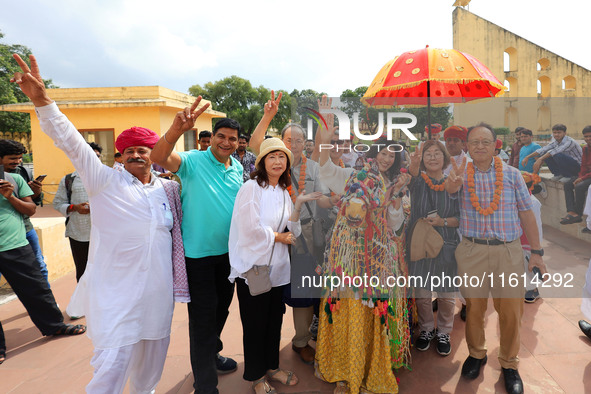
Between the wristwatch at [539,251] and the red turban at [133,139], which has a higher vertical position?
the red turban at [133,139]

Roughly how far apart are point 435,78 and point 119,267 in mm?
2831

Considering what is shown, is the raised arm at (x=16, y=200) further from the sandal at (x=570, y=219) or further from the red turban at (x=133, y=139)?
the sandal at (x=570, y=219)

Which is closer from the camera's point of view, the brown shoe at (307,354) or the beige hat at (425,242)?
the beige hat at (425,242)

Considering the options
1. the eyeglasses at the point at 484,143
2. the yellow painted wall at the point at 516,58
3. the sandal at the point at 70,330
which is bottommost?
the sandal at the point at 70,330

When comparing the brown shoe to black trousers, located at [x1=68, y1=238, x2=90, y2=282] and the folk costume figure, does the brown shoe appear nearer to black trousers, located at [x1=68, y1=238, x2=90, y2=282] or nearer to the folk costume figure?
the folk costume figure

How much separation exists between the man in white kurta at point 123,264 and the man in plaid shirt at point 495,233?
2.04 metres

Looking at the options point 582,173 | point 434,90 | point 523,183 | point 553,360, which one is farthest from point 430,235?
point 434,90

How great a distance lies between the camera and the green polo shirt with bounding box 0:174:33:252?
Result: 3033 mm

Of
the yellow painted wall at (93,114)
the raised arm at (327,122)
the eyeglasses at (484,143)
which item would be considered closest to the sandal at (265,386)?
the raised arm at (327,122)

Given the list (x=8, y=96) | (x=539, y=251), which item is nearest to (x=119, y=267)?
(x=539, y=251)

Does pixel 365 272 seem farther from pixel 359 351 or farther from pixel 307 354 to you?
pixel 307 354

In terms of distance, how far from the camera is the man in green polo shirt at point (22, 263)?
10.0 ft

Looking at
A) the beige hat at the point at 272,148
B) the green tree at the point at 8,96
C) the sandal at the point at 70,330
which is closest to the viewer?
the beige hat at the point at 272,148

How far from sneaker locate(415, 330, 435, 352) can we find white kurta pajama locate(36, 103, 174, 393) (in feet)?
6.71
